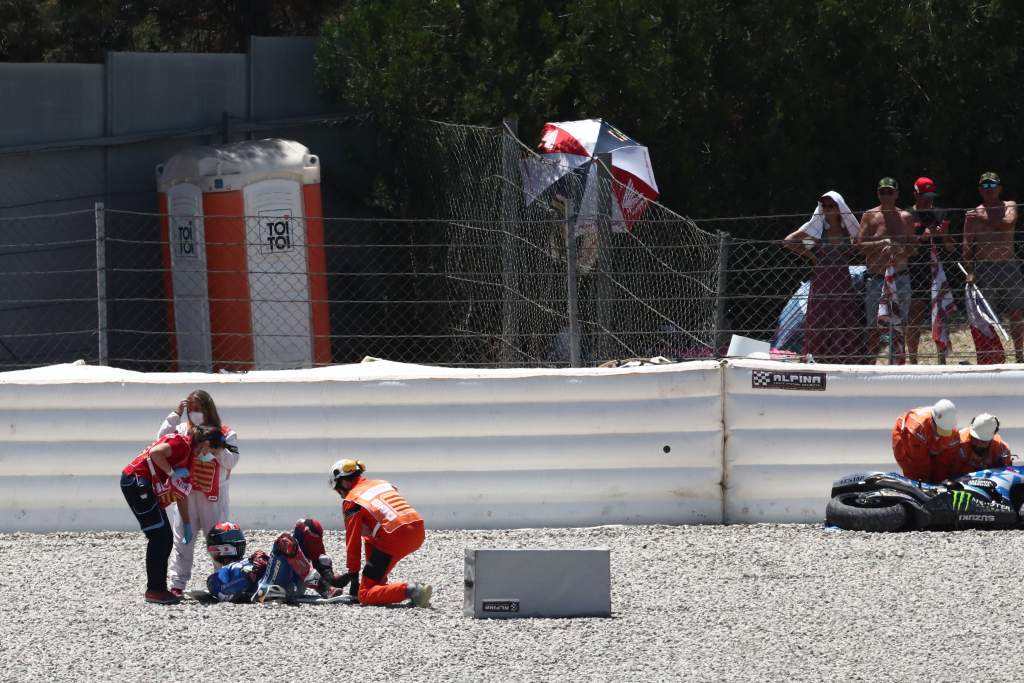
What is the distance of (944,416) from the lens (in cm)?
921

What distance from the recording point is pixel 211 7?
1892 centimetres

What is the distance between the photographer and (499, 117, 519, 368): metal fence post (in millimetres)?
12367

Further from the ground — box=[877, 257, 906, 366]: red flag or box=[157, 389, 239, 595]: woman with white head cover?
box=[877, 257, 906, 366]: red flag

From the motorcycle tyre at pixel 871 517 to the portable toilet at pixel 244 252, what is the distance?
5.79 m

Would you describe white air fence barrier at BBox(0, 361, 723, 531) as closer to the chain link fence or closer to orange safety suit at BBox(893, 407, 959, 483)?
the chain link fence

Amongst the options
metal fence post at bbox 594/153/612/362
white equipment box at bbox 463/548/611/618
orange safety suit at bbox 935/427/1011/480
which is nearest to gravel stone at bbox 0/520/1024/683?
white equipment box at bbox 463/548/611/618

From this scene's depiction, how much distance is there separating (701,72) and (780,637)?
10.1 meters

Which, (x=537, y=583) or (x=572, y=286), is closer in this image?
(x=537, y=583)

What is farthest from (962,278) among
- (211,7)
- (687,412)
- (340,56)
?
(211,7)

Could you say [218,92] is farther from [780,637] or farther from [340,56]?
[780,637]

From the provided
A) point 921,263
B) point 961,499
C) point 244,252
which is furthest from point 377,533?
point 244,252

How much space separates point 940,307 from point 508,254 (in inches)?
138

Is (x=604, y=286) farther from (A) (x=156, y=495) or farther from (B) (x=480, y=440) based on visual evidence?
(A) (x=156, y=495)

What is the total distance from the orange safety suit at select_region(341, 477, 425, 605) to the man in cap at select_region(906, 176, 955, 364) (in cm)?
389
